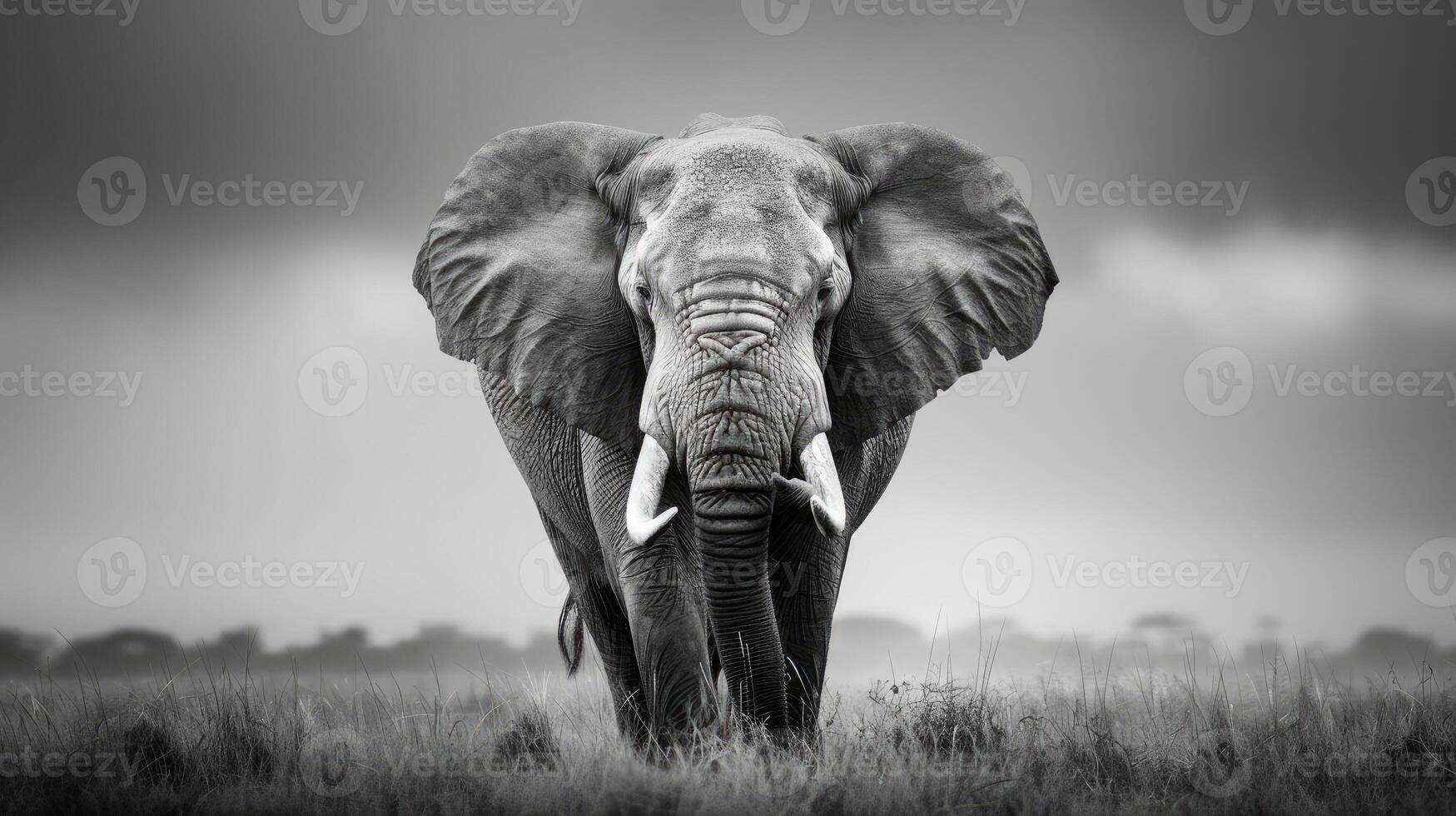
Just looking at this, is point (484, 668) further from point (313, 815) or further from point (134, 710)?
point (313, 815)

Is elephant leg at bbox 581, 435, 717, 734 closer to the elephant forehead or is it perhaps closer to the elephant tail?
the elephant forehead

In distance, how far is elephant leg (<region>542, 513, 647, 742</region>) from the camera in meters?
12.2

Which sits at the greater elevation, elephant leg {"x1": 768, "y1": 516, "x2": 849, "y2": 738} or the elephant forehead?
the elephant forehead

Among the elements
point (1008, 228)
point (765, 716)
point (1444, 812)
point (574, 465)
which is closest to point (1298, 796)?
point (1444, 812)

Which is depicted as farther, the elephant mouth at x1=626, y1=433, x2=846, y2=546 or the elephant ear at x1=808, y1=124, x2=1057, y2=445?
the elephant ear at x1=808, y1=124, x2=1057, y2=445

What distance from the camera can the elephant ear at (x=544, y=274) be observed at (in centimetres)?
971

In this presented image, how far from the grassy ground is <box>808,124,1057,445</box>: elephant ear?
2.21 meters
